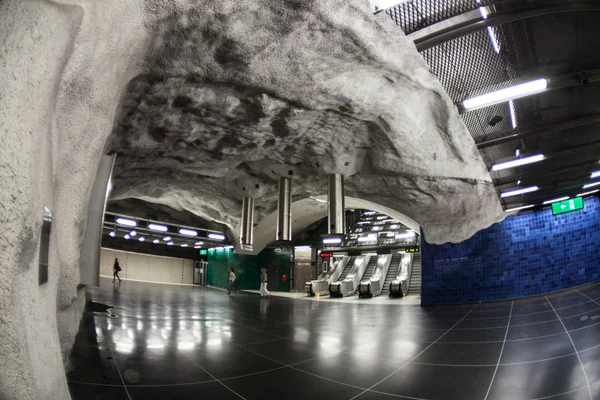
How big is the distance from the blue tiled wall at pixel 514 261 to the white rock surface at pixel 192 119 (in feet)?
2.38

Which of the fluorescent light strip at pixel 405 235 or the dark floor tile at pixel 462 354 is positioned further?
the fluorescent light strip at pixel 405 235

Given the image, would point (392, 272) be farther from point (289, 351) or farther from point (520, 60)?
point (520, 60)

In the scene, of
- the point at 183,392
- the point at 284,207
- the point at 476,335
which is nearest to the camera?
the point at 183,392

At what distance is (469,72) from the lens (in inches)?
163

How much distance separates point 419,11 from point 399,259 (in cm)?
1886

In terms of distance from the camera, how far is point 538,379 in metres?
2.82

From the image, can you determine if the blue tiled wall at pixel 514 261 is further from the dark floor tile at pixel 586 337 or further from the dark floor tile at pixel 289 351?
the dark floor tile at pixel 289 351

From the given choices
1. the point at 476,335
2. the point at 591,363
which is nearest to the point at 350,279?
the point at 476,335

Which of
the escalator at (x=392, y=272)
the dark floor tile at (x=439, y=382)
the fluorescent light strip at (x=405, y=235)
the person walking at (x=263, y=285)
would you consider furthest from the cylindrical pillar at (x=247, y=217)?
the fluorescent light strip at (x=405, y=235)

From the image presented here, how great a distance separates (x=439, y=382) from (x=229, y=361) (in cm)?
217

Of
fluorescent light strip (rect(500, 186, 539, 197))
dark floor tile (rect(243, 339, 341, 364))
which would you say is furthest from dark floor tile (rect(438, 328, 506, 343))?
fluorescent light strip (rect(500, 186, 539, 197))

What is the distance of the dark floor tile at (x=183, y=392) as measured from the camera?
2578mm

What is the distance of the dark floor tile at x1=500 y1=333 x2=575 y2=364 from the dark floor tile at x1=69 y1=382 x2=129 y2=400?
3649 millimetres

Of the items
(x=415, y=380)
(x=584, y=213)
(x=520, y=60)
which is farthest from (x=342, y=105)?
(x=584, y=213)
